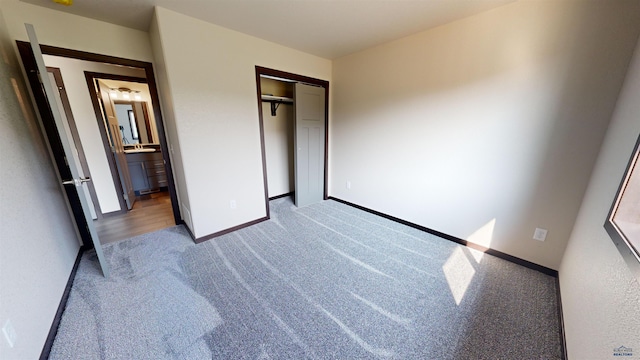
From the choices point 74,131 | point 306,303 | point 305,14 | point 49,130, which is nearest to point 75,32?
point 49,130

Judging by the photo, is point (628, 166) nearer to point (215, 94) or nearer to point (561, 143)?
point (561, 143)

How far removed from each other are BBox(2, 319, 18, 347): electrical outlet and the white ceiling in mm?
2212

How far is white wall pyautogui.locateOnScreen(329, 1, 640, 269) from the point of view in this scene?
1490mm

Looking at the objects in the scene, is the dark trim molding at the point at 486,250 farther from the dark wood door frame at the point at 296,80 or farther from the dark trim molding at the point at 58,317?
the dark trim molding at the point at 58,317

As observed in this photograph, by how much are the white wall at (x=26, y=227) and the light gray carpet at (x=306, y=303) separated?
21 cm

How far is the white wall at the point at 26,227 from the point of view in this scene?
1051 mm

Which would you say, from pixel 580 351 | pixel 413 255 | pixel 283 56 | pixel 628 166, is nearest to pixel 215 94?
pixel 283 56

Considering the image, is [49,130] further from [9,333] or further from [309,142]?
[309,142]

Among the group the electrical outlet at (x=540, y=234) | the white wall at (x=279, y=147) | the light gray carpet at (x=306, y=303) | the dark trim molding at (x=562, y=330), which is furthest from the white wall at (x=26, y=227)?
the electrical outlet at (x=540, y=234)

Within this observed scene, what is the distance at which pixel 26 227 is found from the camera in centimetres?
129

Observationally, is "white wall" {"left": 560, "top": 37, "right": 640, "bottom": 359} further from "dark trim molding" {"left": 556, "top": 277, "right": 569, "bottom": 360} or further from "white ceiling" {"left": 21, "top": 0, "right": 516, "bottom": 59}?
"white ceiling" {"left": 21, "top": 0, "right": 516, "bottom": 59}

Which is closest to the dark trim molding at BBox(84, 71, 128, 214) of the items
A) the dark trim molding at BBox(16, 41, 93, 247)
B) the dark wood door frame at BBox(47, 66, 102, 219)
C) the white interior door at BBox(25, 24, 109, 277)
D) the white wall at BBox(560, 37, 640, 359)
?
the dark wood door frame at BBox(47, 66, 102, 219)

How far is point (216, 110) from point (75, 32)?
50.3 inches

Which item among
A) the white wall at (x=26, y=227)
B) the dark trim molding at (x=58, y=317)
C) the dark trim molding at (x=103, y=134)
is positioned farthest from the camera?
the dark trim molding at (x=103, y=134)
